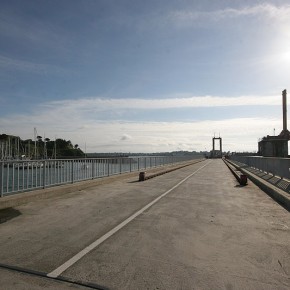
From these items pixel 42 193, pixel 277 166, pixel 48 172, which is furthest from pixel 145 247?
pixel 277 166

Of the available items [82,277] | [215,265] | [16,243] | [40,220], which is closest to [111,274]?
[82,277]

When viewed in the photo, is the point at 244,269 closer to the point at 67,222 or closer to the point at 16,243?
the point at 16,243

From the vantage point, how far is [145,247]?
6465mm

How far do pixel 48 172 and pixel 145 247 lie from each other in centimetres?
871

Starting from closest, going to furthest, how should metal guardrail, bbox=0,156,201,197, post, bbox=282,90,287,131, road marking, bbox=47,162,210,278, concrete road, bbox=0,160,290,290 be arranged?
1. concrete road, bbox=0,160,290,290
2. road marking, bbox=47,162,210,278
3. metal guardrail, bbox=0,156,201,197
4. post, bbox=282,90,287,131

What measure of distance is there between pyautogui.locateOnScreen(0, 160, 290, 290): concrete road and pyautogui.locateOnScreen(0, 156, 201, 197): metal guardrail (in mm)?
1268

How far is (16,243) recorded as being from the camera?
672 centimetres

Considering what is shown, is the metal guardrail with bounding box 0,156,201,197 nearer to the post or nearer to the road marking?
the road marking

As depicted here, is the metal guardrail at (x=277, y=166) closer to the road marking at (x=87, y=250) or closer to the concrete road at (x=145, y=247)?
the concrete road at (x=145, y=247)

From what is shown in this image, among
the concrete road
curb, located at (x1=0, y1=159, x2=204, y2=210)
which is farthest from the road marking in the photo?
curb, located at (x1=0, y1=159, x2=204, y2=210)

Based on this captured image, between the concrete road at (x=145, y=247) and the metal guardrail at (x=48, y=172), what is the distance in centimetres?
127

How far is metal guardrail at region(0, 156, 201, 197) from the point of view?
1166cm

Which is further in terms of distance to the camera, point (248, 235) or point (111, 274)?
point (248, 235)

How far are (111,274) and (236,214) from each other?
579cm
